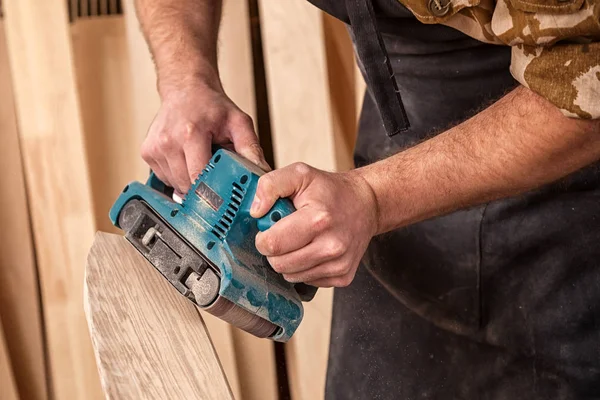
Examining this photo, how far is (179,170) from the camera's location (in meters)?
1.19

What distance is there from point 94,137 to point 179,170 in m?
1.06

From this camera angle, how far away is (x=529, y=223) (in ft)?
3.90

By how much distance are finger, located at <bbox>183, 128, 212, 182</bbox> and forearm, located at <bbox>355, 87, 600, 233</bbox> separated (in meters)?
0.26

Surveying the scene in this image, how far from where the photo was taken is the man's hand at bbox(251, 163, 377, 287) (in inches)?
37.4

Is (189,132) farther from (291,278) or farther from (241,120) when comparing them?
(291,278)

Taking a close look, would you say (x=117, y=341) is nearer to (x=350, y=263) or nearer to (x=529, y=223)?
(x=350, y=263)

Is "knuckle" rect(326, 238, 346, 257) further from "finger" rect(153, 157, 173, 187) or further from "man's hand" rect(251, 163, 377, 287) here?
"finger" rect(153, 157, 173, 187)

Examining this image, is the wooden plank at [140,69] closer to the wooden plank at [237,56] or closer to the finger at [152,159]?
the wooden plank at [237,56]

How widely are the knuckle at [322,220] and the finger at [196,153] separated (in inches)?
10.2

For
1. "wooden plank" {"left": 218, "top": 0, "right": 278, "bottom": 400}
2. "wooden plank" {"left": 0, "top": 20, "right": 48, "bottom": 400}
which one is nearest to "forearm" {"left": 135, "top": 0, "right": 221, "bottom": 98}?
"wooden plank" {"left": 218, "top": 0, "right": 278, "bottom": 400}

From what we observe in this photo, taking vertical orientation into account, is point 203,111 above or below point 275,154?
above

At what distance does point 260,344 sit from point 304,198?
4.02 ft

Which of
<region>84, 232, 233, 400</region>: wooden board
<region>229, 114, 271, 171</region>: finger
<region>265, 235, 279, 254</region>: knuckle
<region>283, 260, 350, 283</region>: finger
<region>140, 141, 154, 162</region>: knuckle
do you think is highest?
<region>229, 114, 271, 171</region>: finger

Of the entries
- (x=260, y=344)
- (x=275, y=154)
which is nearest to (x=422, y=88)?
(x=275, y=154)
